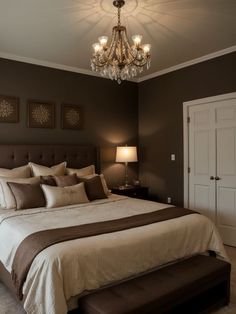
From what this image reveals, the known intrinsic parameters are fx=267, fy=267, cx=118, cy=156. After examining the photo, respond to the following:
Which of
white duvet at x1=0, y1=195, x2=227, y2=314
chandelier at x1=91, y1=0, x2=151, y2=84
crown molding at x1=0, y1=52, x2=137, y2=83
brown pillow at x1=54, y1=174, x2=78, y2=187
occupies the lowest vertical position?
white duvet at x1=0, y1=195, x2=227, y2=314

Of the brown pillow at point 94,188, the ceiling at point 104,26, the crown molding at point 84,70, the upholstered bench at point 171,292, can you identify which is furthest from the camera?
the crown molding at point 84,70

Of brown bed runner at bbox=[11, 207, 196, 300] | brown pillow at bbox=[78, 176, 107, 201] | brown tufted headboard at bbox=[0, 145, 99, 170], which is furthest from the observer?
brown tufted headboard at bbox=[0, 145, 99, 170]

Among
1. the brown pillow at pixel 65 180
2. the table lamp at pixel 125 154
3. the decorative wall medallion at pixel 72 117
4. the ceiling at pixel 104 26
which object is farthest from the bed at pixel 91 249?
the ceiling at pixel 104 26

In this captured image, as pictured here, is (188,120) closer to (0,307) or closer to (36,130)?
(36,130)

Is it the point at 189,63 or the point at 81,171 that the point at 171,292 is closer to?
the point at 81,171

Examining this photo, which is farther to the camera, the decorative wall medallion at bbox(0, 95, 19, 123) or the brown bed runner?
the decorative wall medallion at bbox(0, 95, 19, 123)

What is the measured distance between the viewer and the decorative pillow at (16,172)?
3.48 metres

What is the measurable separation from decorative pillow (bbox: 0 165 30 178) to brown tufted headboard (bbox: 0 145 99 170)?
240 millimetres

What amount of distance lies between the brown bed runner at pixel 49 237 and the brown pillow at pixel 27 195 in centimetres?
95

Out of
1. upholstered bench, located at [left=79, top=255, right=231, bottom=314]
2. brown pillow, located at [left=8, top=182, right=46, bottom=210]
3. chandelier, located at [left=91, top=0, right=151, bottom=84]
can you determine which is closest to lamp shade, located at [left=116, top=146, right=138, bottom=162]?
brown pillow, located at [left=8, top=182, right=46, bottom=210]

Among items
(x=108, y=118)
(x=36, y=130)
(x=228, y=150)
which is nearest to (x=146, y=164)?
(x=108, y=118)

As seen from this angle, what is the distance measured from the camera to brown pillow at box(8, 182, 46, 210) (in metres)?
3.04

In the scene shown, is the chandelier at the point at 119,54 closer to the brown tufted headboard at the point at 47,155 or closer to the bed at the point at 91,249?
the bed at the point at 91,249

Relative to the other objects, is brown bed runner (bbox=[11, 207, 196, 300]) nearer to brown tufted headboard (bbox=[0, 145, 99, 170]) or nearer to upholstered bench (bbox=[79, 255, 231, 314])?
upholstered bench (bbox=[79, 255, 231, 314])
